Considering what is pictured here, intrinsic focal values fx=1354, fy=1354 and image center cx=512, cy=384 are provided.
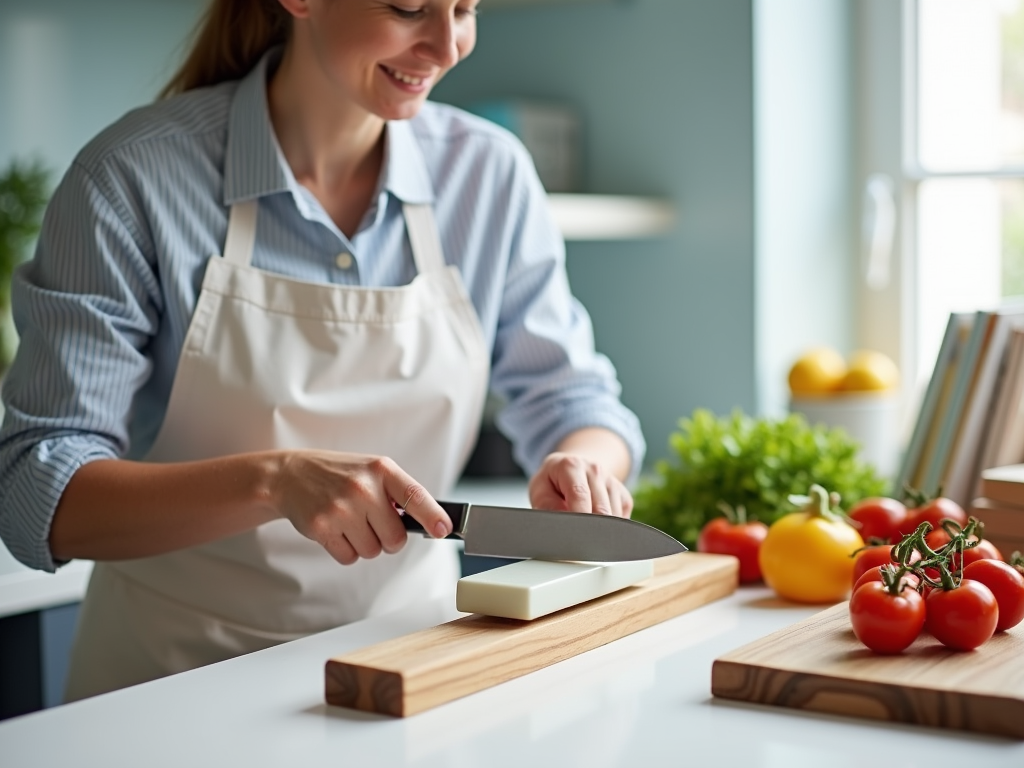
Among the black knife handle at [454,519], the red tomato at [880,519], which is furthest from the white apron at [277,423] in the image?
the red tomato at [880,519]

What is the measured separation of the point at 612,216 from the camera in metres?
2.44

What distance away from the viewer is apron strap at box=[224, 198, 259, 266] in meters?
1.44

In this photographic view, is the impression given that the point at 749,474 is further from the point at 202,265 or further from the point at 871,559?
the point at 202,265

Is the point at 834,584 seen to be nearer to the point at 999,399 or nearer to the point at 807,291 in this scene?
the point at 999,399

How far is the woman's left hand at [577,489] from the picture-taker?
50.7 inches

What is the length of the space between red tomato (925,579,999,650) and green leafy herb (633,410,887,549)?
56 centimetres

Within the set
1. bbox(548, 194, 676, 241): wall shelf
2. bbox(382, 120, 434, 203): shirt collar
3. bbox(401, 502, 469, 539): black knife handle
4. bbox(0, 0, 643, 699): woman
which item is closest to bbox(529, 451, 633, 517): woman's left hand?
bbox(0, 0, 643, 699): woman

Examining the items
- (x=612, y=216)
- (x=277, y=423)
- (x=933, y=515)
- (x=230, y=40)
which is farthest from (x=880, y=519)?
(x=612, y=216)

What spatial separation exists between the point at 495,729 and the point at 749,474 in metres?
0.77

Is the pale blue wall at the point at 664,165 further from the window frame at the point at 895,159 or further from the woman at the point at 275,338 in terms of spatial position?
the woman at the point at 275,338

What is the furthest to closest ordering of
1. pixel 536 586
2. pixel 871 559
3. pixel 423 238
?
pixel 423 238
pixel 871 559
pixel 536 586

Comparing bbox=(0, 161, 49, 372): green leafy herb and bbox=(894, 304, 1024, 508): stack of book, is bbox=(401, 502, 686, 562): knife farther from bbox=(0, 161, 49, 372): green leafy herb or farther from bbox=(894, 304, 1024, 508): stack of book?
bbox=(0, 161, 49, 372): green leafy herb

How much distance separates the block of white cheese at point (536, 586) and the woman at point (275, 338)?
0.35 feet

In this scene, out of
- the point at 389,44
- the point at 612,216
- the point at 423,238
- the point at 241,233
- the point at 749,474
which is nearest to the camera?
the point at 389,44
